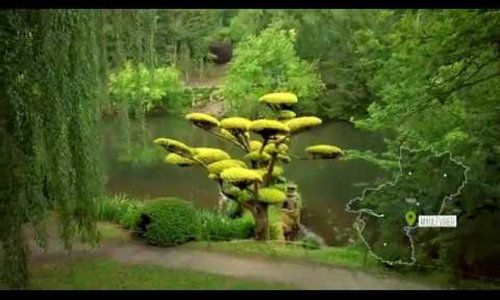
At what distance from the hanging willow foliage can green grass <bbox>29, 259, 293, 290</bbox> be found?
5.03 ft

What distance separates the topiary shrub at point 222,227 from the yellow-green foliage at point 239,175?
0.95 m

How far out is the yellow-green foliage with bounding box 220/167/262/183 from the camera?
804 cm

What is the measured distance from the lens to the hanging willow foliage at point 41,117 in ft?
17.0

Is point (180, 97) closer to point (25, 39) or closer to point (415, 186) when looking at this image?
point (415, 186)

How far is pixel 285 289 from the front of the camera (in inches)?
276

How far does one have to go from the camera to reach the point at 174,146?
895cm

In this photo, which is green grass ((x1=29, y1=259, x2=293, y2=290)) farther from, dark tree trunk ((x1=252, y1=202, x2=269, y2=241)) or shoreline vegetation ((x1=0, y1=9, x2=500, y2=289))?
dark tree trunk ((x1=252, y1=202, x2=269, y2=241))

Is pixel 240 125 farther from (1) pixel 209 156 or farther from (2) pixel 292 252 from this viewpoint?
(2) pixel 292 252

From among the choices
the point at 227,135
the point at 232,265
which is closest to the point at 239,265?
the point at 232,265

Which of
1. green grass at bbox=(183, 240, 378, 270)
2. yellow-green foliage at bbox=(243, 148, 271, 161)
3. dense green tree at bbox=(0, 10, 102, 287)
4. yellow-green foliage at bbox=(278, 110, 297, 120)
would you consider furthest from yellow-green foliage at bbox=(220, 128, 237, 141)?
dense green tree at bbox=(0, 10, 102, 287)

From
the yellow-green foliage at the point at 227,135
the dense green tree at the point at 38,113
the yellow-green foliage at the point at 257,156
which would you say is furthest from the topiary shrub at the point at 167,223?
the dense green tree at the point at 38,113

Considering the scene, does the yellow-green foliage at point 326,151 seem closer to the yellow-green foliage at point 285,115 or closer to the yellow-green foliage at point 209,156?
the yellow-green foliage at point 285,115

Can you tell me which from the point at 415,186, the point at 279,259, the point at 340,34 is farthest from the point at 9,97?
the point at 340,34
